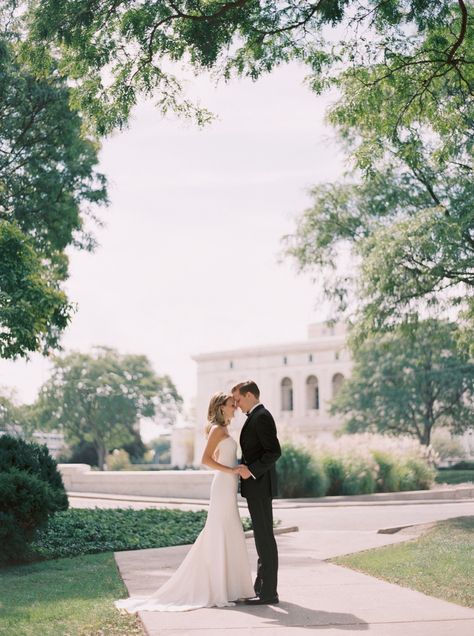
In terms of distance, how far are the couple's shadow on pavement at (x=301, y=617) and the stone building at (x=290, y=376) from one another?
71032mm

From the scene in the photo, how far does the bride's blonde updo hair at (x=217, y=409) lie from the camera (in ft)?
24.0

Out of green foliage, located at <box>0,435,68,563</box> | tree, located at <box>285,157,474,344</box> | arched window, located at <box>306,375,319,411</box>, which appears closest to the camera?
green foliage, located at <box>0,435,68,563</box>

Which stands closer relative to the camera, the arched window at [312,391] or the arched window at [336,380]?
the arched window at [336,380]

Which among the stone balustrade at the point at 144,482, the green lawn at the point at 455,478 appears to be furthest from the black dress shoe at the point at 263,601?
the green lawn at the point at 455,478

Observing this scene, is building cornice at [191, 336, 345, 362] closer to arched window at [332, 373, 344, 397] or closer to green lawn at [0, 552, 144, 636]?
arched window at [332, 373, 344, 397]

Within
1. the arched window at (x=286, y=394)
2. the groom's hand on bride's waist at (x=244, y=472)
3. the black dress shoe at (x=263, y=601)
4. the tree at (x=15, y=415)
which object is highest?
the arched window at (x=286, y=394)

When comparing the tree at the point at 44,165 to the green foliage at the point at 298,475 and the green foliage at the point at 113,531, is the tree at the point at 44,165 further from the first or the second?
the green foliage at the point at 298,475

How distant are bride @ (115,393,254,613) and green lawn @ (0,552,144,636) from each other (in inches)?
17.8

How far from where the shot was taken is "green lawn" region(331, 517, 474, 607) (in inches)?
320

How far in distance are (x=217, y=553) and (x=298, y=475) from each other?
18.2 metres

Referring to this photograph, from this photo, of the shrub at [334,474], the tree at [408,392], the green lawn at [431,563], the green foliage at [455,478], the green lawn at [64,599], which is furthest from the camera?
the tree at [408,392]

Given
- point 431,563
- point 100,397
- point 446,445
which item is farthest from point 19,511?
point 446,445

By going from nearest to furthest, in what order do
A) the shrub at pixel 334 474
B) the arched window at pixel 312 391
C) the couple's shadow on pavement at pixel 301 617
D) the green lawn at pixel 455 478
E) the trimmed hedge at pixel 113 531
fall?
the couple's shadow on pavement at pixel 301 617 < the trimmed hedge at pixel 113 531 < the shrub at pixel 334 474 < the green lawn at pixel 455 478 < the arched window at pixel 312 391

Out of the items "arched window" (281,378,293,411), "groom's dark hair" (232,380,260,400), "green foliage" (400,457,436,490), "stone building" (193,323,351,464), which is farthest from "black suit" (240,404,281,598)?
"arched window" (281,378,293,411)
